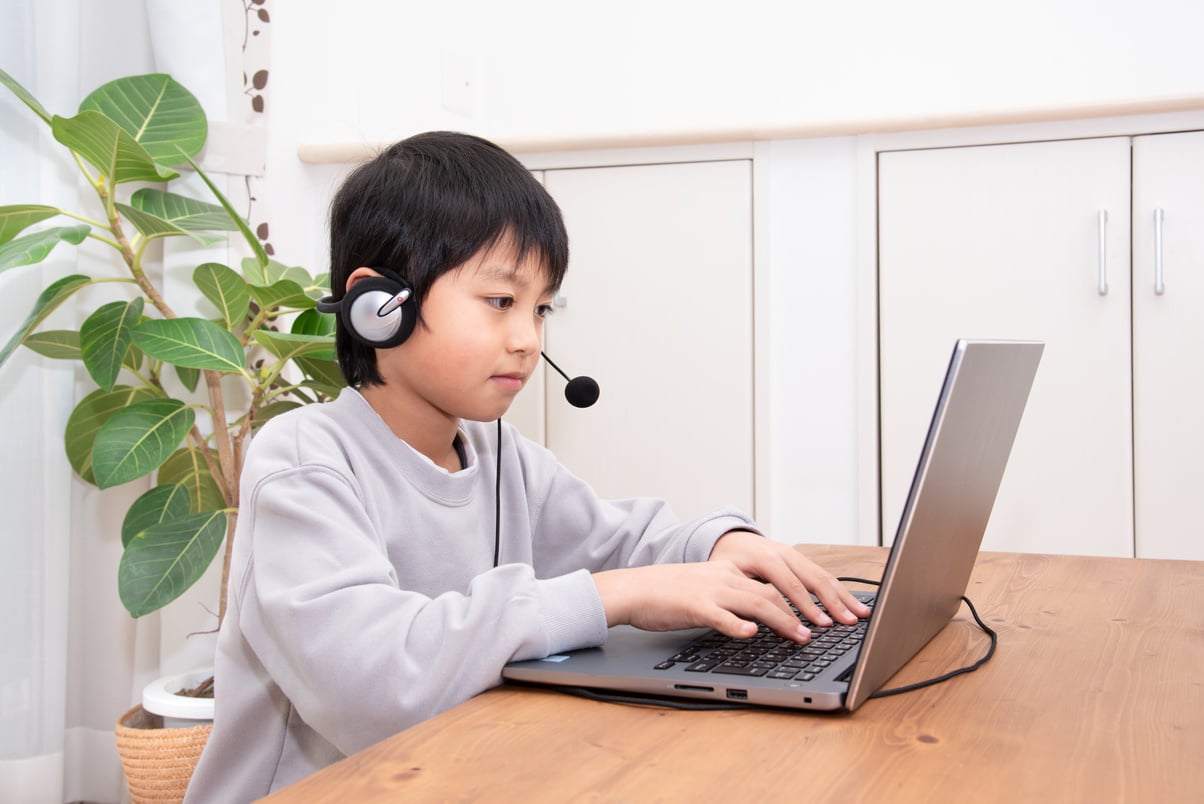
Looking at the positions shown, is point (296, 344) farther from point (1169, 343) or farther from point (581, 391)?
point (1169, 343)

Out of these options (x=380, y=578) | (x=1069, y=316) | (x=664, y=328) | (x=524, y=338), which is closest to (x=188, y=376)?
(x=664, y=328)

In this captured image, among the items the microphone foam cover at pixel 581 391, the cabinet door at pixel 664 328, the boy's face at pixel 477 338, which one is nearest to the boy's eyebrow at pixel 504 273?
the boy's face at pixel 477 338

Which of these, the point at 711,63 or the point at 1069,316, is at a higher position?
the point at 711,63

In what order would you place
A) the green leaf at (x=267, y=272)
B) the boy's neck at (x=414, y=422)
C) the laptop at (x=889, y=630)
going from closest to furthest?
the laptop at (x=889, y=630), the boy's neck at (x=414, y=422), the green leaf at (x=267, y=272)

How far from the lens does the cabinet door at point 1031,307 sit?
196 cm

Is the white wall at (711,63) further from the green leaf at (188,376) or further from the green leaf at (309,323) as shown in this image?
the green leaf at (188,376)

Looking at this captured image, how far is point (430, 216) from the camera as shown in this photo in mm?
950

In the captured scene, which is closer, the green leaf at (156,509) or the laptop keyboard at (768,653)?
the laptop keyboard at (768,653)

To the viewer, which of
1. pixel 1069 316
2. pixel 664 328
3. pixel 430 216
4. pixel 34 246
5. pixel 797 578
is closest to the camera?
pixel 797 578

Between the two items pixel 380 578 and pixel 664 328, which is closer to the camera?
pixel 380 578

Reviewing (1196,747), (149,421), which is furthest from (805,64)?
(1196,747)

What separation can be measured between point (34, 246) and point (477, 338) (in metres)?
0.91

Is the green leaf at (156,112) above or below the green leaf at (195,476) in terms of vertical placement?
above

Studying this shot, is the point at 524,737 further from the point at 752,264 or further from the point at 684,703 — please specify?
the point at 752,264
